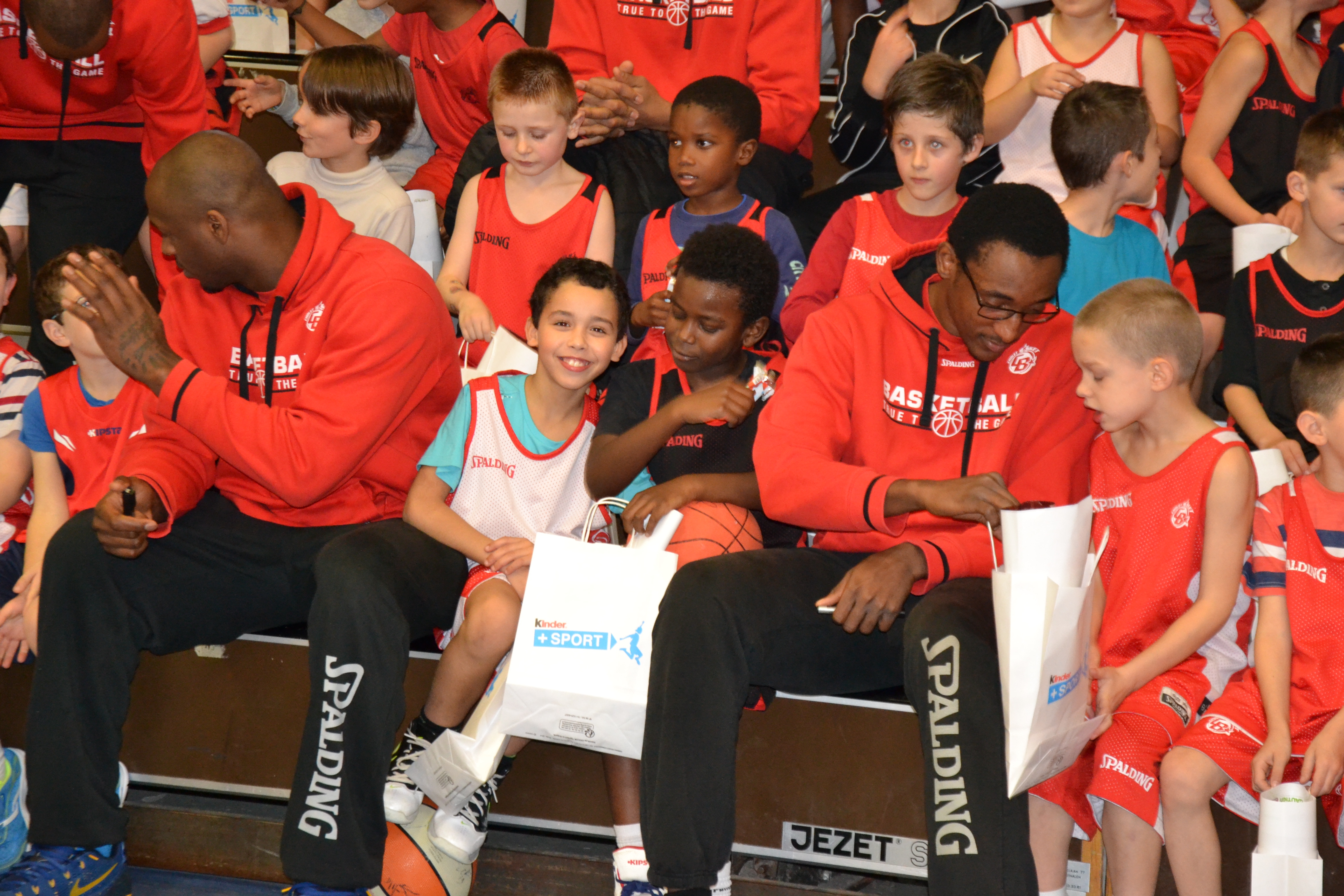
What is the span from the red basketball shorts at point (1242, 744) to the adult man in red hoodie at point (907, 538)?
473 millimetres

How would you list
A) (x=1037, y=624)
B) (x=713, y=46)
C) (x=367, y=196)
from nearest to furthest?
(x=1037, y=624) → (x=367, y=196) → (x=713, y=46)

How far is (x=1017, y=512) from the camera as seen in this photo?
6.49 feet

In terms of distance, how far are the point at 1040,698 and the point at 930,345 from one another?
34.5 inches

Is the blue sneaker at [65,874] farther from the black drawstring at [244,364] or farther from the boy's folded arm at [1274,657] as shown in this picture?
the boy's folded arm at [1274,657]

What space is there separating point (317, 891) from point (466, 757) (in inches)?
14.6

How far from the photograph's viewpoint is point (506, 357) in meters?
2.95

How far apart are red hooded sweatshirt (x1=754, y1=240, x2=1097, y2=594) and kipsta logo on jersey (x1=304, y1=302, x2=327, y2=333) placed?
1.07 m

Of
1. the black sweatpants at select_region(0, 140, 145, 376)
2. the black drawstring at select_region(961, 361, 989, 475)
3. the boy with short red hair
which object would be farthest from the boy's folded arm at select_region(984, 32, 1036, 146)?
the black sweatpants at select_region(0, 140, 145, 376)

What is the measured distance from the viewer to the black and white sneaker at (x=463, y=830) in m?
2.54

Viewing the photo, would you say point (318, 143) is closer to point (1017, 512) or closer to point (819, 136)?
point (819, 136)

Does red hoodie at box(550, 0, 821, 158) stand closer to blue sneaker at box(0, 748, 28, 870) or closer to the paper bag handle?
the paper bag handle

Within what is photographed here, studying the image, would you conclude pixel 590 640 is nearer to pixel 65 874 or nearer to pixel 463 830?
pixel 463 830

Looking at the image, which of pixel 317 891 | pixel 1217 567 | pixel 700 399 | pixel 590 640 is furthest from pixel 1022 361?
pixel 317 891

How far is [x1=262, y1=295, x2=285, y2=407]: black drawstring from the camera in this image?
2.81m
